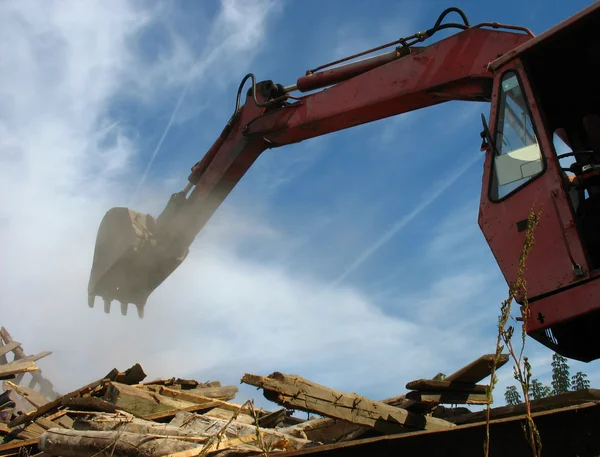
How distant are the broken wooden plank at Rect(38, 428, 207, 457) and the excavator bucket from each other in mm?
5537

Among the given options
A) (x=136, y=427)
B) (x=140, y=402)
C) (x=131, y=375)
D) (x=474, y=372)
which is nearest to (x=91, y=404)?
(x=140, y=402)

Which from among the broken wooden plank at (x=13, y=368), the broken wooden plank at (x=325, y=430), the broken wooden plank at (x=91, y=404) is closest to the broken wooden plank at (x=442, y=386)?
the broken wooden plank at (x=325, y=430)

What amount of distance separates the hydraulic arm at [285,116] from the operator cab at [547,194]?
A: 0.63m

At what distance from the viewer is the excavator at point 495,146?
4.38 metres

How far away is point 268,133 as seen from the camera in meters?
8.78

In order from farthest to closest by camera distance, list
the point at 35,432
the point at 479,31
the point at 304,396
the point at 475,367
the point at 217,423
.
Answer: the point at 35,432 → the point at 479,31 → the point at 217,423 → the point at 475,367 → the point at 304,396

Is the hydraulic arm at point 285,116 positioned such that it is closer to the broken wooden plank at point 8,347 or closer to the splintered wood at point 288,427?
the splintered wood at point 288,427

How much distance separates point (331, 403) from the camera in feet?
12.1

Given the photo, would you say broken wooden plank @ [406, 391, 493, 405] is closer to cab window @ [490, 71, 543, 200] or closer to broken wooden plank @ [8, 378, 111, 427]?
cab window @ [490, 71, 543, 200]

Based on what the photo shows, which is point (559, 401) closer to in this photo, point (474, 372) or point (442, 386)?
point (474, 372)

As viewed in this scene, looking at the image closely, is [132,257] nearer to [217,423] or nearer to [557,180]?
[217,423]

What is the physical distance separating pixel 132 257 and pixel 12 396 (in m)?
3.59

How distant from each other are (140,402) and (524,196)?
4927 millimetres

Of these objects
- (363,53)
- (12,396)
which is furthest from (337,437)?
(12,396)
